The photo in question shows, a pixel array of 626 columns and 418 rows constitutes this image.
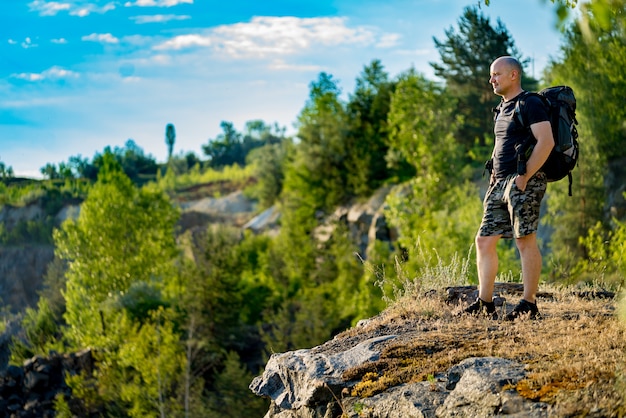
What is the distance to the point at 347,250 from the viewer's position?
41.2m

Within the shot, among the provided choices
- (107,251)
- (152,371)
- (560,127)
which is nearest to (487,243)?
(560,127)

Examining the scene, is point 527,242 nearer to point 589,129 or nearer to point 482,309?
point 482,309

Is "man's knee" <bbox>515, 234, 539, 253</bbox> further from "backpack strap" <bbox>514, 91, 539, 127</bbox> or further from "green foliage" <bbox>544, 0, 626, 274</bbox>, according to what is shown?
"green foliage" <bbox>544, 0, 626, 274</bbox>

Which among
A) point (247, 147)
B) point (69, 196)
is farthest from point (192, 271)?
point (247, 147)

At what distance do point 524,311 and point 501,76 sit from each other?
210 cm

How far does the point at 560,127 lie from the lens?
6.22 meters

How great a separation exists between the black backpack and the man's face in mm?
207

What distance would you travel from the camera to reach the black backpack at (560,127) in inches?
245

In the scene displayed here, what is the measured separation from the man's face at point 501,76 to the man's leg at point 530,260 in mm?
1328

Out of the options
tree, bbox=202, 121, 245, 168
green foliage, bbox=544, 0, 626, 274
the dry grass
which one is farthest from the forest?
tree, bbox=202, 121, 245, 168

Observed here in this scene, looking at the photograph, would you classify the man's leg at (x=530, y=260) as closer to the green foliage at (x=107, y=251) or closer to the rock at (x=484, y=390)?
the rock at (x=484, y=390)

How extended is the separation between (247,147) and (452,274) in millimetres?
102893

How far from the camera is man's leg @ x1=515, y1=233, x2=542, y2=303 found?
21.1ft

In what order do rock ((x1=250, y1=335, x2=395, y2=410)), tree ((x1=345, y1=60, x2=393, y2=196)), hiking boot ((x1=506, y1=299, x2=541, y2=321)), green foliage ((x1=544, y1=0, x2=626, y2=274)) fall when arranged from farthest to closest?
tree ((x1=345, y1=60, x2=393, y2=196)) → green foliage ((x1=544, y1=0, x2=626, y2=274)) → hiking boot ((x1=506, y1=299, x2=541, y2=321)) → rock ((x1=250, y1=335, x2=395, y2=410))
